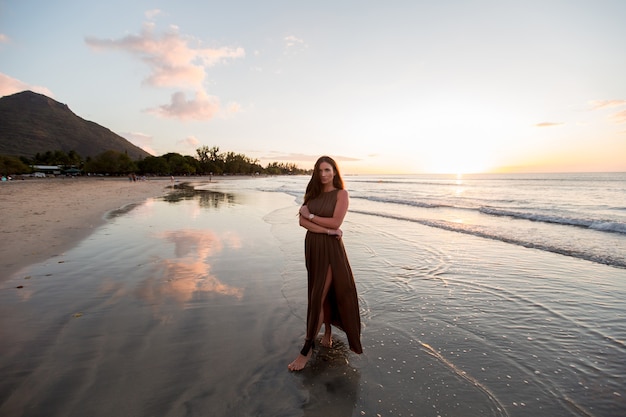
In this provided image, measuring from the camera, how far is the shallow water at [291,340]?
2873 millimetres

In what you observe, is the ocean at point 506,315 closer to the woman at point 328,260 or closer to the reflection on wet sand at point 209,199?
the woman at point 328,260

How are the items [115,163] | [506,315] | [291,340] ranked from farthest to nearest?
[115,163]
[506,315]
[291,340]

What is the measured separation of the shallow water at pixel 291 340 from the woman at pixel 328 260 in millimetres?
406

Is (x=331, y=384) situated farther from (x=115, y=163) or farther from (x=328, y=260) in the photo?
(x=115, y=163)

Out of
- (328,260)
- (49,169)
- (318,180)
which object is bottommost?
(328,260)

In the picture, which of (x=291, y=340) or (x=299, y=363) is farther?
(x=291, y=340)

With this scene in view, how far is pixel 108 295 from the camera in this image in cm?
532

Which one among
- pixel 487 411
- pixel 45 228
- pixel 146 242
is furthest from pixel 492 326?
pixel 45 228

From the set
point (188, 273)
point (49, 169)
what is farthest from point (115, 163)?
point (188, 273)

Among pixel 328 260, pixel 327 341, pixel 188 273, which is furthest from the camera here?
pixel 188 273

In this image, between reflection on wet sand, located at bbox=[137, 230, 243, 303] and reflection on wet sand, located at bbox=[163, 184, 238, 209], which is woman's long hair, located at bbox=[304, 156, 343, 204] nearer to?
reflection on wet sand, located at bbox=[137, 230, 243, 303]

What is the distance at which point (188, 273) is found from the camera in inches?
263

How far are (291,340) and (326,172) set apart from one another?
7.44 feet

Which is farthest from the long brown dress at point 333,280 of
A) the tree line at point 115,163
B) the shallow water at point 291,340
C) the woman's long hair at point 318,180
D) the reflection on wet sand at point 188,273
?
the tree line at point 115,163
